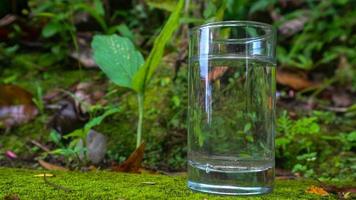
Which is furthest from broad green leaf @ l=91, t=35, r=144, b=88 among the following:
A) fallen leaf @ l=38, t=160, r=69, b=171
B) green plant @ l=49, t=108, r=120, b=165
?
fallen leaf @ l=38, t=160, r=69, b=171

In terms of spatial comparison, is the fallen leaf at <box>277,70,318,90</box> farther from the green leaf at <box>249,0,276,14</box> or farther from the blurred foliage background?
the green leaf at <box>249,0,276,14</box>

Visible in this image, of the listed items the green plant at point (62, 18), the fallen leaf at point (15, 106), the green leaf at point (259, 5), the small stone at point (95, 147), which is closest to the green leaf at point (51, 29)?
the green plant at point (62, 18)

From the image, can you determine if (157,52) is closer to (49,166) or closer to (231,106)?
(231,106)

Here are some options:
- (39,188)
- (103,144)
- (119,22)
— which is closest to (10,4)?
(119,22)

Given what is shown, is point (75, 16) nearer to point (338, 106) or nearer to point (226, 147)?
point (338, 106)

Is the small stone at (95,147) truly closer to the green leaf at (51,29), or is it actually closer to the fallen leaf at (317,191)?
the fallen leaf at (317,191)

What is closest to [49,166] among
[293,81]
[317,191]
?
[317,191]
